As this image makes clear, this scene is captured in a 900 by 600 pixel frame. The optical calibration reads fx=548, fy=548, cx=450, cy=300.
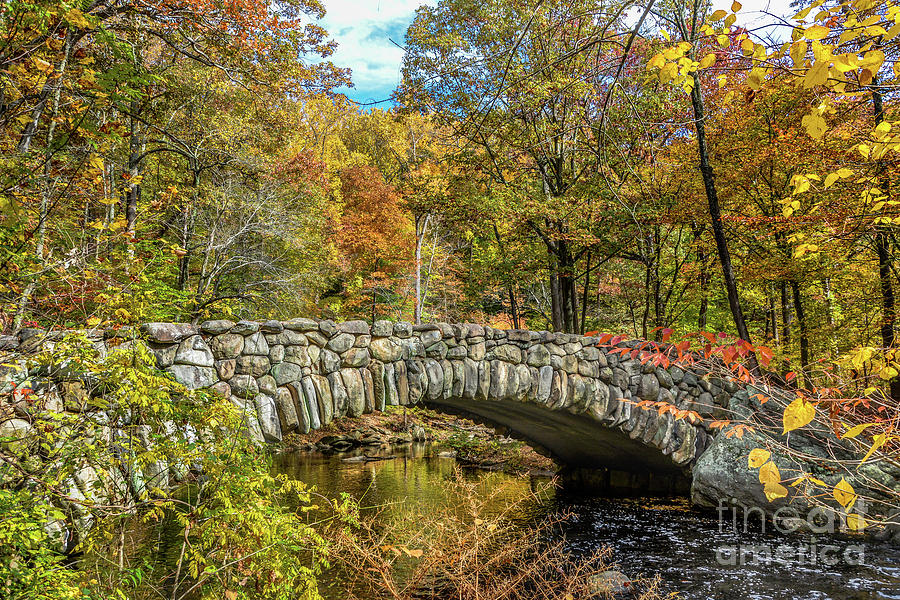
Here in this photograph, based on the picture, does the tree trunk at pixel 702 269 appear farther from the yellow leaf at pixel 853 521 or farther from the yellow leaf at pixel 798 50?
the yellow leaf at pixel 798 50

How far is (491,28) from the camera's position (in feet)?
27.3

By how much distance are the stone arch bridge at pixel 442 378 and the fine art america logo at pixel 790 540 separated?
963mm

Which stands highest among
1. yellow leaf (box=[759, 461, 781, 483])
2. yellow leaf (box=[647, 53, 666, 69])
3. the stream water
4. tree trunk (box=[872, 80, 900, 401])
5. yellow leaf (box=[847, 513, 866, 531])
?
yellow leaf (box=[647, 53, 666, 69])

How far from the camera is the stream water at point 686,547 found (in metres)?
4.43

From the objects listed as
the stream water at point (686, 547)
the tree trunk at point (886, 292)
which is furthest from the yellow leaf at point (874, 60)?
the tree trunk at point (886, 292)

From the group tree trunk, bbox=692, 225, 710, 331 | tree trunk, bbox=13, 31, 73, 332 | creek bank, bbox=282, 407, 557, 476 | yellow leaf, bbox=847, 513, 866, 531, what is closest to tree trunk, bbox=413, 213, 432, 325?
creek bank, bbox=282, 407, 557, 476

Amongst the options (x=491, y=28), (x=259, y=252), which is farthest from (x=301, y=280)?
(x=491, y=28)

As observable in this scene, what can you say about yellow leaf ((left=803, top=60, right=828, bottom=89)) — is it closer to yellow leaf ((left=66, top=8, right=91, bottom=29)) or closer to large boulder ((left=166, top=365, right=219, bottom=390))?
yellow leaf ((left=66, top=8, right=91, bottom=29))

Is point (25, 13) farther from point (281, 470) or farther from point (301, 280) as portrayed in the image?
point (301, 280)

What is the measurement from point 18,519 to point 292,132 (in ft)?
27.0

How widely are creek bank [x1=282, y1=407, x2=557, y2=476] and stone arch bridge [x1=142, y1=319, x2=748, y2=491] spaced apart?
4.53 feet

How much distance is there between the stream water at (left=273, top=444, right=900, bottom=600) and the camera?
4430 millimetres

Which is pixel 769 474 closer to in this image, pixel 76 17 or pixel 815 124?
pixel 815 124

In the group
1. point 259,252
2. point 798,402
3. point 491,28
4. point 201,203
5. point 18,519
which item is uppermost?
point 491,28
